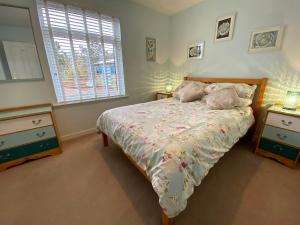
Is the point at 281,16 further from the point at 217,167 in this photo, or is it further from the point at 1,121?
the point at 1,121

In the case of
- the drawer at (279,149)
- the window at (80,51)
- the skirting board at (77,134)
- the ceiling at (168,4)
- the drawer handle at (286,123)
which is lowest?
the skirting board at (77,134)

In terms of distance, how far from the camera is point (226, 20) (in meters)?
2.40

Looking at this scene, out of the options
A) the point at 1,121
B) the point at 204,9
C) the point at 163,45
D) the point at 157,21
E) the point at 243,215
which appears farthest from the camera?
the point at 163,45

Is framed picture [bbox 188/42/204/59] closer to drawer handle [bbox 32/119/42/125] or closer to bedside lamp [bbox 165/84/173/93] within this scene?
bedside lamp [bbox 165/84/173/93]

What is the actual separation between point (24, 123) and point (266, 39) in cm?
366

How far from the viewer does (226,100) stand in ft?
6.37

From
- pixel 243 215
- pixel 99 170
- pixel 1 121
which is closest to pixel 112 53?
pixel 1 121

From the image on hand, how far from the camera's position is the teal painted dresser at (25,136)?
1743mm

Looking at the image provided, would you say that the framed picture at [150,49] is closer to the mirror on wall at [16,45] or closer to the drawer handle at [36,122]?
the mirror on wall at [16,45]

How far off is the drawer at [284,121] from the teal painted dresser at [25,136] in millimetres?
3078

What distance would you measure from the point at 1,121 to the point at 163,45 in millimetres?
3344

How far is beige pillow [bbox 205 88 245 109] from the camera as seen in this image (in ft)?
6.34

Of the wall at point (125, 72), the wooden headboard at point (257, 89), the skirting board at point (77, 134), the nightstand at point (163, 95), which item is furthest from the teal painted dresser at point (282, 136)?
the skirting board at point (77, 134)

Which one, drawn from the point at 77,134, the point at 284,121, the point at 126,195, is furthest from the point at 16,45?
the point at 284,121
